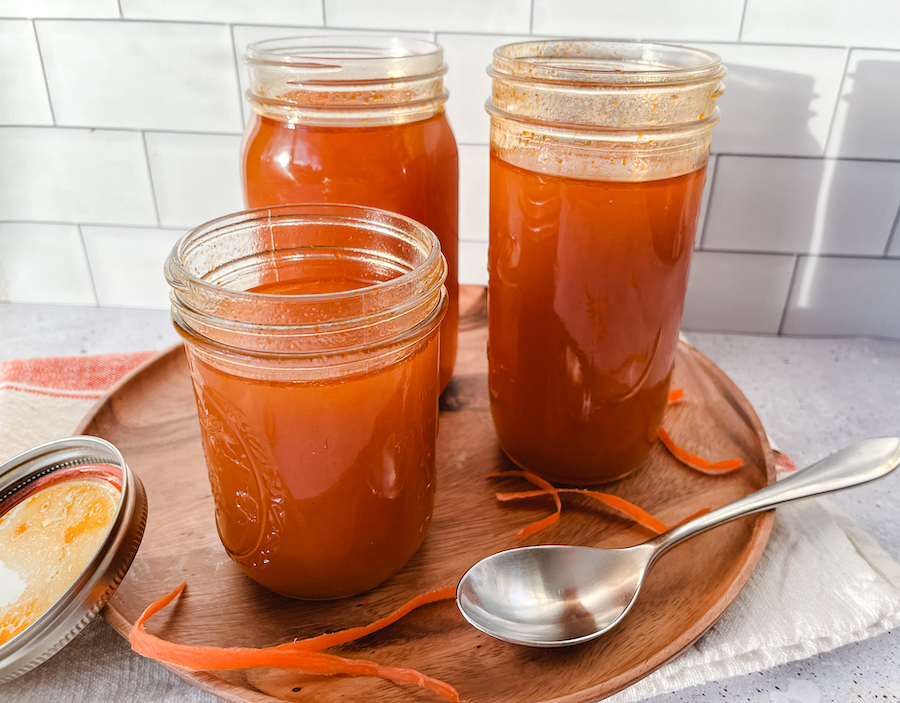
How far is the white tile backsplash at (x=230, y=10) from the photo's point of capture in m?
0.88

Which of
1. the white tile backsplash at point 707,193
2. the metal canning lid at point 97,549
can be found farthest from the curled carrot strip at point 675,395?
the metal canning lid at point 97,549

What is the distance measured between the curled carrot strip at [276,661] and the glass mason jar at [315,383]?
59mm

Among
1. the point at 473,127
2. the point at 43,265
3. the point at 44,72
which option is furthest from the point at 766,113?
the point at 43,265

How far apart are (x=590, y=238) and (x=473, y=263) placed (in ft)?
1.90

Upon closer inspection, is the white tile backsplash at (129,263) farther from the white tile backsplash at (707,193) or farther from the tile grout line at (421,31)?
the white tile backsplash at (707,193)

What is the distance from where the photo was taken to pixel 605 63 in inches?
24.2

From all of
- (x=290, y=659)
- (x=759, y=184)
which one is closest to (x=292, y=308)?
(x=290, y=659)

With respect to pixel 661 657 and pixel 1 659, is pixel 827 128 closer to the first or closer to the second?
pixel 661 657

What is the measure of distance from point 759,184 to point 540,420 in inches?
21.8

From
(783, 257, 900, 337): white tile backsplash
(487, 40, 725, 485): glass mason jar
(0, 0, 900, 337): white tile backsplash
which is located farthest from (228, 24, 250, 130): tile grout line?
(783, 257, 900, 337): white tile backsplash

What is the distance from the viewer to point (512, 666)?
454 millimetres

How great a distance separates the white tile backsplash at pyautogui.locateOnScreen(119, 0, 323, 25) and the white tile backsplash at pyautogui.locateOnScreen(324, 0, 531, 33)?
1.2 inches

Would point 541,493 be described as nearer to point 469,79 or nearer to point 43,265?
point 469,79

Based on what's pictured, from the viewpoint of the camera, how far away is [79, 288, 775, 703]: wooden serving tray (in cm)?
44
